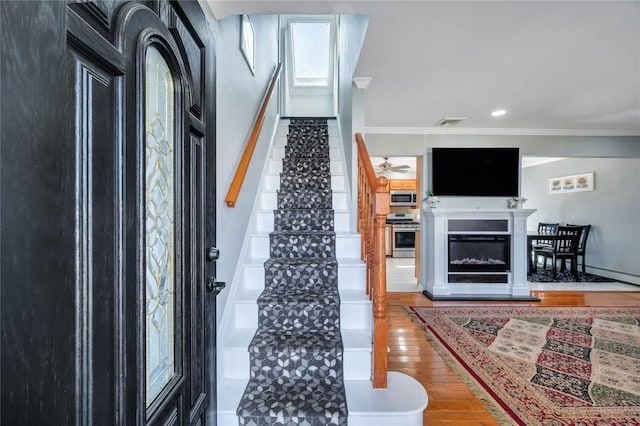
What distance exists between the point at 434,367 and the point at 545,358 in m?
0.99

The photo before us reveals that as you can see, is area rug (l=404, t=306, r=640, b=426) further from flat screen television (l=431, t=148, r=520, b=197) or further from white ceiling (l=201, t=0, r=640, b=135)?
white ceiling (l=201, t=0, r=640, b=135)

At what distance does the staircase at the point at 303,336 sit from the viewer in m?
1.43

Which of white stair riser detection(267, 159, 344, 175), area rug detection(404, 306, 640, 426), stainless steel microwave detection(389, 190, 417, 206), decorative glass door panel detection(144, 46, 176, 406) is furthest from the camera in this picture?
stainless steel microwave detection(389, 190, 417, 206)

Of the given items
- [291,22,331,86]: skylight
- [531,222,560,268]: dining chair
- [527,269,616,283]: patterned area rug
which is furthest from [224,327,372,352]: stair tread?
Answer: [531,222,560,268]: dining chair

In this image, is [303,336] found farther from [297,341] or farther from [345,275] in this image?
[345,275]

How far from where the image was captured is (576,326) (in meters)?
3.18

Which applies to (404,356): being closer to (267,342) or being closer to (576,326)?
(267,342)

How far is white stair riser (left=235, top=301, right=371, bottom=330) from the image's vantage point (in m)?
1.90

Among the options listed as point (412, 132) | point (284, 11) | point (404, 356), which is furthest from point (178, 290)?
point (412, 132)

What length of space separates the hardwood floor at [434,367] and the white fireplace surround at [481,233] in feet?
0.95

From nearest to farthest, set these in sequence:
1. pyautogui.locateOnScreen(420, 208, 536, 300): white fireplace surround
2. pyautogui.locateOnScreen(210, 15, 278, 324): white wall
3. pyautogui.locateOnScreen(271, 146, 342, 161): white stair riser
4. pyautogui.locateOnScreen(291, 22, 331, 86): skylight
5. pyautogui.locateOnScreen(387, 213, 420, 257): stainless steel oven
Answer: pyautogui.locateOnScreen(210, 15, 278, 324): white wall, pyautogui.locateOnScreen(271, 146, 342, 161): white stair riser, pyautogui.locateOnScreen(420, 208, 536, 300): white fireplace surround, pyautogui.locateOnScreen(291, 22, 331, 86): skylight, pyautogui.locateOnScreen(387, 213, 420, 257): stainless steel oven

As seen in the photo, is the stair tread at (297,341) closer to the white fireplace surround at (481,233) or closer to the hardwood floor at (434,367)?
the hardwood floor at (434,367)

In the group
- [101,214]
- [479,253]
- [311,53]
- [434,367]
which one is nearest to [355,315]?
[434,367]

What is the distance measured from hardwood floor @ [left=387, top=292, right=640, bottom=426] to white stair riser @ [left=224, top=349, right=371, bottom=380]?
0.47m
